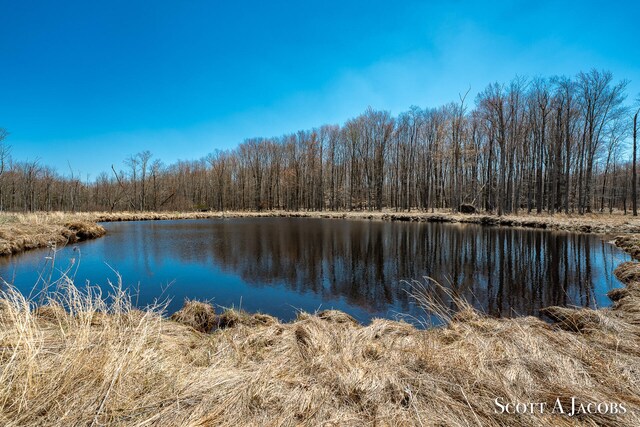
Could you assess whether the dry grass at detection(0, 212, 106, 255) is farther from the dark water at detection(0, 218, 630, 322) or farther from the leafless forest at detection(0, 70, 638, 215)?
the leafless forest at detection(0, 70, 638, 215)

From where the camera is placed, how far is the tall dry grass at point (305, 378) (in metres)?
2.04

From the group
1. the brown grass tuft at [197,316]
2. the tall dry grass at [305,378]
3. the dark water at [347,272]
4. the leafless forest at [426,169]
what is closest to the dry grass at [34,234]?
the dark water at [347,272]

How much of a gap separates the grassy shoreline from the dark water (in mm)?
1861

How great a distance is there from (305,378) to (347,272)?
673cm

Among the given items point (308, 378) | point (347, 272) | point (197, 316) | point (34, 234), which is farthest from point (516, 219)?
point (34, 234)

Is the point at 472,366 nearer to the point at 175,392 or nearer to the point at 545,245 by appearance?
the point at 175,392

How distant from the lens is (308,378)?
2.76m

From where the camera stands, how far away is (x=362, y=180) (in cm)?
4803

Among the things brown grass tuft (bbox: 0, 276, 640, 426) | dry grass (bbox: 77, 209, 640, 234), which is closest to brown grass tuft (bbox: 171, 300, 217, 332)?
brown grass tuft (bbox: 0, 276, 640, 426)

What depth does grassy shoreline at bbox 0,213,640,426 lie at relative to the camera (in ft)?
6.72

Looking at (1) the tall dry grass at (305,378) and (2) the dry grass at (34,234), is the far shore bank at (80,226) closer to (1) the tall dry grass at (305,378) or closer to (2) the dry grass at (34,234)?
(2) the dry grass at (34,234)

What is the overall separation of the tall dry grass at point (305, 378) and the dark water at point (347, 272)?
180 centimetres

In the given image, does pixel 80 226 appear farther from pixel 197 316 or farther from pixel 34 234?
pixel 197 316

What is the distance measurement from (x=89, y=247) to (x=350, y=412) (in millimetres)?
16440
